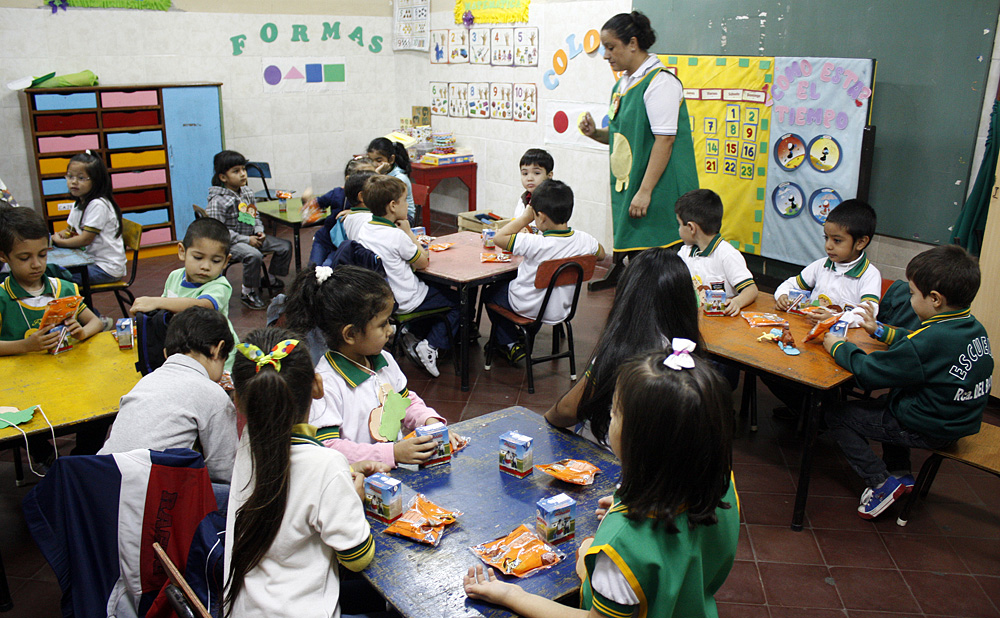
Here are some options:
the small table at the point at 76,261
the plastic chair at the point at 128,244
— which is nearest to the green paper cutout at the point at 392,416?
the small table at the point at 76,261

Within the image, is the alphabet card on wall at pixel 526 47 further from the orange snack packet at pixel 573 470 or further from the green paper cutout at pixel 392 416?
the orange snack packet at pixel 573 470

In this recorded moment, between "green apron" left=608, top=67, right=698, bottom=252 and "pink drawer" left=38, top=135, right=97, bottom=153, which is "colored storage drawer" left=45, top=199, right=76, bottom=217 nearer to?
"pink drawer" left=38, top=135, right=97, bottom=153

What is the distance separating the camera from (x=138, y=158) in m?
7.09

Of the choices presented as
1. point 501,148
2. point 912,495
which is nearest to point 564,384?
point 912,495

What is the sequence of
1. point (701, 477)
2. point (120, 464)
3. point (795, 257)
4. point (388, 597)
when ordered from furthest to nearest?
1. point (795, 257)
2. point (120, 464)
3. point (388, 597)
4. point (701, 477)

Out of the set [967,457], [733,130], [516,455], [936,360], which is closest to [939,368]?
[936,360]

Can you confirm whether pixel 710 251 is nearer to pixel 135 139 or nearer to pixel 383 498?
pixel 383 498

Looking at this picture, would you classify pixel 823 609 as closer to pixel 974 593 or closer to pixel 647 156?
pixel 974 593

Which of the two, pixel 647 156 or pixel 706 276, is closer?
pixel 706 276

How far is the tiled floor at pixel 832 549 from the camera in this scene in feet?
8.89

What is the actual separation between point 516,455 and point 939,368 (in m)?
1.83

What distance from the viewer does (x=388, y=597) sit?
1.62m

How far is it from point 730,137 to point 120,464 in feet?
15.8

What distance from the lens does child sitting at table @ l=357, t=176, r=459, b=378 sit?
13.7ft
